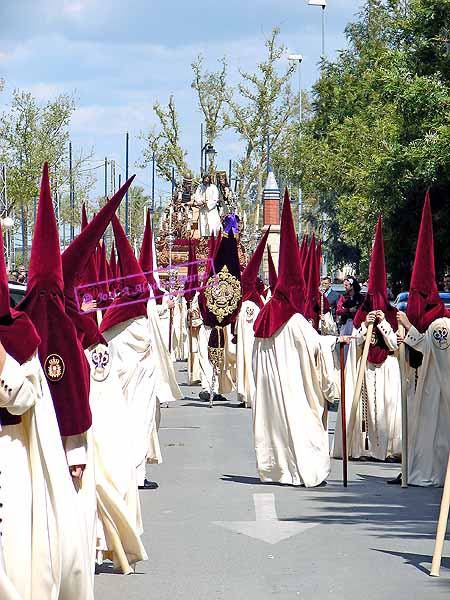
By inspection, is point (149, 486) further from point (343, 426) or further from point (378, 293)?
point (378, 293)

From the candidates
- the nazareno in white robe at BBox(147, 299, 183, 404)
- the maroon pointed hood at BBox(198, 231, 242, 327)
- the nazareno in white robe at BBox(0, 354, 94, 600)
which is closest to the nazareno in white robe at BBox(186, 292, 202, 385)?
the maroon pointed hood at BBox(198, 231, 242, 327)

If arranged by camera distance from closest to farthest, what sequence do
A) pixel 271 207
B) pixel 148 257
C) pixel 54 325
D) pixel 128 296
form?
pixel 54 325 → pixel 128 296 → pixel 148 257 → pixel 271 207

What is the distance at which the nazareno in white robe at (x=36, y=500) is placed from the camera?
644 cm

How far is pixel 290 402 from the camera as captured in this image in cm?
1319

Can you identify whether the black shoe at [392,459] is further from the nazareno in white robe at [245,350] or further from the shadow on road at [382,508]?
the nazareno in white robe at [245,350]

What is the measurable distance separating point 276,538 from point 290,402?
3.35 meters

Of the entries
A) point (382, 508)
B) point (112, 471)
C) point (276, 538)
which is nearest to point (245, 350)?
point (382, 508)

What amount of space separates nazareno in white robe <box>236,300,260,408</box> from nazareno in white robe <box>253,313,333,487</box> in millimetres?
8398

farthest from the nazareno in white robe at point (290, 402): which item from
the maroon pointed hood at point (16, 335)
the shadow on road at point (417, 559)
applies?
the maroon pointed hood at point (16, 335)

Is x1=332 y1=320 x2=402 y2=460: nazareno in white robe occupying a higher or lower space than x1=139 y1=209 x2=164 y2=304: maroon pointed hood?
lower

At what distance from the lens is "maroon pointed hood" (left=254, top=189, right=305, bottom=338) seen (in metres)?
13.1

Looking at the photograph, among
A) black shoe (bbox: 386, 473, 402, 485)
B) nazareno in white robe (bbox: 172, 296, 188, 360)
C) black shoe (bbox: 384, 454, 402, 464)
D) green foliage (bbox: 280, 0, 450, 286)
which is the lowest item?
nazareno in white robe (bbox: 172, 296, 188, 360)

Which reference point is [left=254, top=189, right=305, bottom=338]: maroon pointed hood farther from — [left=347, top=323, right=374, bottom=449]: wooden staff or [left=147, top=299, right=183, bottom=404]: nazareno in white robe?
[left=147, top=299, right=183, bottom=404]: nazareno in white robe

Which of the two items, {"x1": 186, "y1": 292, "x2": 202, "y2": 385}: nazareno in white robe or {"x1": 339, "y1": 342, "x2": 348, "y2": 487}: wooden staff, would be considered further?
{"x1": 186, "y1": 292, "x2": 202, "y2": 385}: nazareno in white robe
